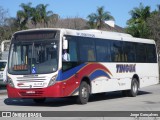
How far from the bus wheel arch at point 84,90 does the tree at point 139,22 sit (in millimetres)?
29350

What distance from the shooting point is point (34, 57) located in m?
17.2

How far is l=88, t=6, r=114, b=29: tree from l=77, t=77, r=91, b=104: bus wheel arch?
146 ft

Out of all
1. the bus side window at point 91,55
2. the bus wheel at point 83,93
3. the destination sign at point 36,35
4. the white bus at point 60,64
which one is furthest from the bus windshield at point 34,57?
the bus side window at point 91,55

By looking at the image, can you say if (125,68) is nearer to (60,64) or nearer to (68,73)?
(68,73)

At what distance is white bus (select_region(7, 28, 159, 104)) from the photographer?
16.8m

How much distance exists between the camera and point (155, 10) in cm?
5072

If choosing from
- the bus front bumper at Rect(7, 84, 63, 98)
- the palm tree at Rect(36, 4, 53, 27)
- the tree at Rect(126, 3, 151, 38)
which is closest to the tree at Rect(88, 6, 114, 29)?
the palm tree at Rect(36, 4, 53, 27)

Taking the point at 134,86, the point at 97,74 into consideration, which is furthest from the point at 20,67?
the point at 134,86

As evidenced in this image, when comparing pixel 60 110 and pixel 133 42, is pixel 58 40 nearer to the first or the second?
pixel 60 110

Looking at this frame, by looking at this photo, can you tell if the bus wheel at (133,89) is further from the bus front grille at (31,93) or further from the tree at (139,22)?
the tree at (139,22)

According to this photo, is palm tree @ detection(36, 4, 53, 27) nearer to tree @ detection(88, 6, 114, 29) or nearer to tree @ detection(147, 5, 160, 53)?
tree @ detection(88, 6, 114, 29)

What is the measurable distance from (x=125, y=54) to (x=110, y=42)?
5.25 feet

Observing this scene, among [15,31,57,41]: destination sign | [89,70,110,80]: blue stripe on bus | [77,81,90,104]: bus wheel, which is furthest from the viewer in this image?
[89,70,110,80]: blue stripe on bus

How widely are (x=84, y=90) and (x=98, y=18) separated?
47.7 meters
